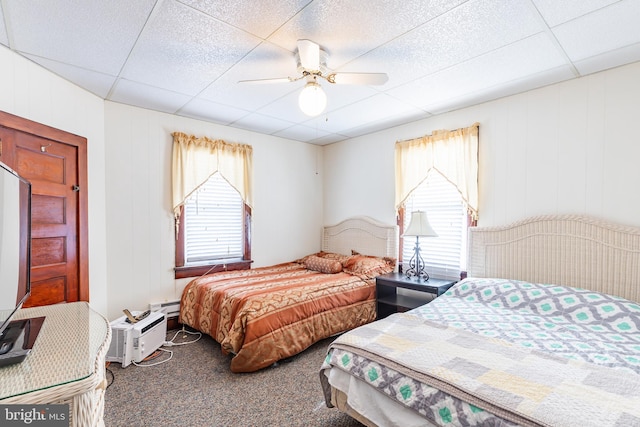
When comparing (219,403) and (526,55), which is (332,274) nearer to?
(219,403)

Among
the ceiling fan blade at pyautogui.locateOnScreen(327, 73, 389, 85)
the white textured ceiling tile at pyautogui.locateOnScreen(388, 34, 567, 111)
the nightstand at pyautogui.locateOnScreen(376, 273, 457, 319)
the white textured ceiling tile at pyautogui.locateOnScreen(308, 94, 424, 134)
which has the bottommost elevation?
the nightstand at pyautogui.locateOnScreen(376, 273, 457, 319)

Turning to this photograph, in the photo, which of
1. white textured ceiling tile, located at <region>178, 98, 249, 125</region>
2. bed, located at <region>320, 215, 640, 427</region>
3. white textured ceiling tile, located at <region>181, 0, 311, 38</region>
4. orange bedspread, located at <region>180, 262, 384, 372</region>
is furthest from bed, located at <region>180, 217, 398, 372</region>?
white textured ceiling tile, located at <region>181, 0, 311, 38</region>

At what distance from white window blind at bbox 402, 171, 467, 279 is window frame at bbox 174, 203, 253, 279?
2.26 meters

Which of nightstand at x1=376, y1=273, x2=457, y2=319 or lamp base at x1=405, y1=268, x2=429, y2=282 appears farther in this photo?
lamp base at x1=405, y1=268, x2=429, y2=282

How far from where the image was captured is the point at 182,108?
3506 millimetres

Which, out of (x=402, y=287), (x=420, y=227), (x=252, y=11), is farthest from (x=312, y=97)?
(x=402, y=287)

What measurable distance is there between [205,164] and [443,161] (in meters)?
2.90

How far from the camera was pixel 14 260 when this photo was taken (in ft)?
4.39

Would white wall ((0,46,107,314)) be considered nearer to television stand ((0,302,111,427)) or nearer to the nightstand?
television stand ((0,302,111,427))

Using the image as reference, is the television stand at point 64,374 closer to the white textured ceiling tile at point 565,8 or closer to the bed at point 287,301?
the bed at point 287,301

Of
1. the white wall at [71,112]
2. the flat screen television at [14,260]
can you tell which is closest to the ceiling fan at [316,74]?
the flat screen television at [14,260]

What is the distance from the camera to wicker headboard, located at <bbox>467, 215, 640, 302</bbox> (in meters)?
2.43

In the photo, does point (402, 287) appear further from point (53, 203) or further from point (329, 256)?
point (53, 203)

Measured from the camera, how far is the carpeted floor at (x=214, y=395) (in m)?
2.07
